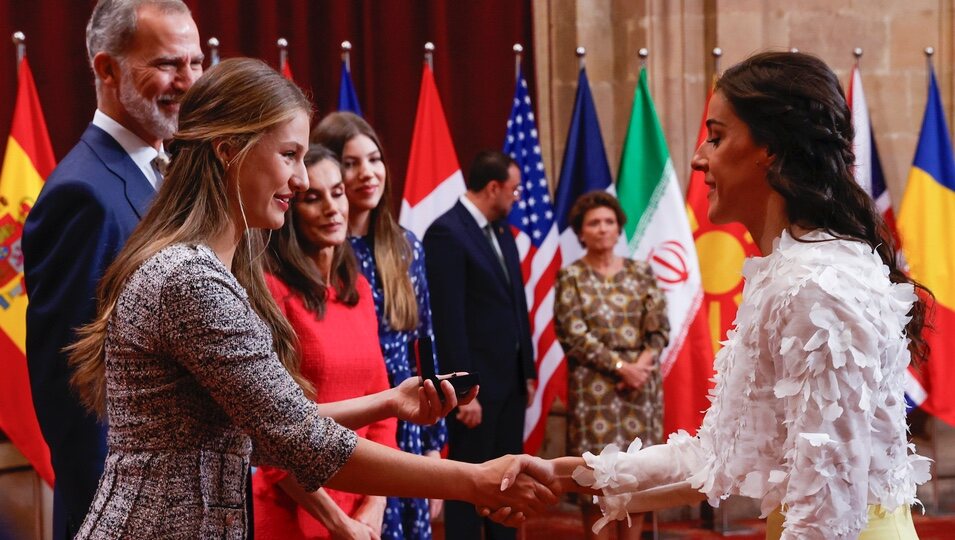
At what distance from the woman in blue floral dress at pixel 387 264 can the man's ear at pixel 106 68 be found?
3.63 ft

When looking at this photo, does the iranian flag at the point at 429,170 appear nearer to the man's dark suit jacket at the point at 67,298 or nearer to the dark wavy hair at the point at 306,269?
the dark wavy hair at the point at 306,269

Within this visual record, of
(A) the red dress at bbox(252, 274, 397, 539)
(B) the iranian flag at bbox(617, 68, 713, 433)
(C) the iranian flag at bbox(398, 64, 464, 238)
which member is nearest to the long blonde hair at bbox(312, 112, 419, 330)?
(A) the red dress at bbox(252, 274, 397, 539)

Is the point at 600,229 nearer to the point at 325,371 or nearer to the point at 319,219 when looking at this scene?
the point at 319,219

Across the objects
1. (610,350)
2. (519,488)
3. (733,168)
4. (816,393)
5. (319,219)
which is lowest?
(610,350)

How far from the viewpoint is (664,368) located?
5348 millimetres

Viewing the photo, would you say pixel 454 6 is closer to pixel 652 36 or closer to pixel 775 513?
pixel 652 36

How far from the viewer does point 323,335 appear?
2670 millimetres

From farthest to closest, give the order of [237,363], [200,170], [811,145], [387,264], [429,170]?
[429,170]
[387,264]
[811,145]
[200,170]
[237,363]

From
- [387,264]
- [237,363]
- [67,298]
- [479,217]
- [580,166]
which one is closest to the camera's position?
[237,363]

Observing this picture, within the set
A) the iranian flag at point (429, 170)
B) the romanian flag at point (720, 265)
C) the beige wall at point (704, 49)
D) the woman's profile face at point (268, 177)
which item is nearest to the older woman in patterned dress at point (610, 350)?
the romanian flag at point (720, 265)

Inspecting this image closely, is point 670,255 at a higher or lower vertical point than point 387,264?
lower

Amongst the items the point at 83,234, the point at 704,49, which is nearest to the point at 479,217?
the point at 704,49

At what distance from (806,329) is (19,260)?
362 cm

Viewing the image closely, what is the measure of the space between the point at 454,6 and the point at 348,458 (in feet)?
15.1
